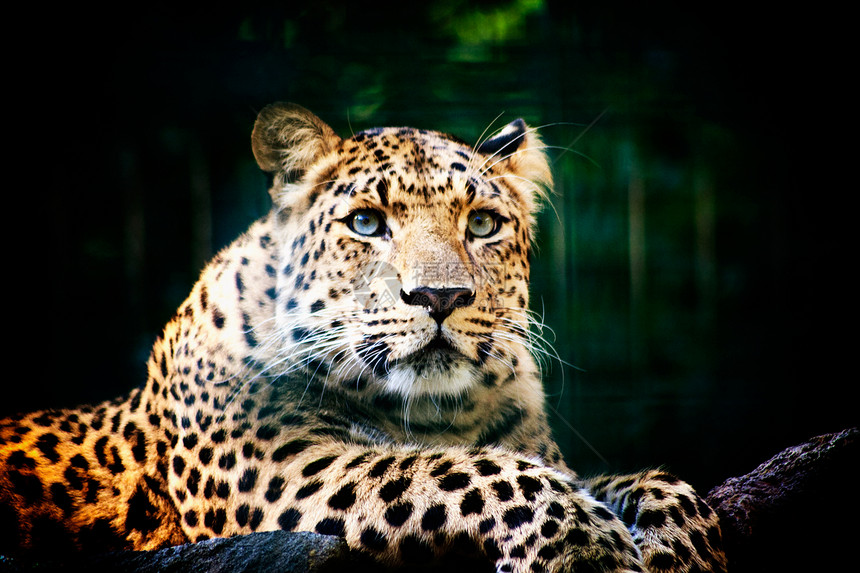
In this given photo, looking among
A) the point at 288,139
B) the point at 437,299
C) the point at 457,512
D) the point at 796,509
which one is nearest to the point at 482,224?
the point at 437,299

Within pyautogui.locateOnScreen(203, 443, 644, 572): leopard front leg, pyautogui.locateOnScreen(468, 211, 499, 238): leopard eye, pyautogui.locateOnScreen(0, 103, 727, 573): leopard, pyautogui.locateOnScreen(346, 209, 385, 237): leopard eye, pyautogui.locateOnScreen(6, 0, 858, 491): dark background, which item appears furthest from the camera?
pyautogui.locateOnScreen(6, 0, 858, 491): dark background

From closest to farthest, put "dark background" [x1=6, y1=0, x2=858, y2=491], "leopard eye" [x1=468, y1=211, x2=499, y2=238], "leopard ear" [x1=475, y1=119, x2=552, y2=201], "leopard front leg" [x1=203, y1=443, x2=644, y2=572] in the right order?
"leopard front leg" [x1=203, y1=443, x2=644, y2=572]
"leopard eye" [x1=468, y1=211, x2=499, y2=238]
"leopard ear" [x1=475, y1=119, x2=552, y2=201]
"dark background" [x1=6, y1=0, x2=858, y2=491]

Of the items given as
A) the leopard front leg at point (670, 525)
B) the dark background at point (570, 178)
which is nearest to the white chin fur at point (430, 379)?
the leopard front leg at point (670, 525)

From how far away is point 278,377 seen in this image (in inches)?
99.3

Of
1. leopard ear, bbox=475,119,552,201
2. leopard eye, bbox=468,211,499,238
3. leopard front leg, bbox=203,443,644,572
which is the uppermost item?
leopard ear, bbox=475,119,552,201

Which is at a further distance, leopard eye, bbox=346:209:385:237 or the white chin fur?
leopard eye, bbox=346:209:385:237

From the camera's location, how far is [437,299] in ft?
7.38

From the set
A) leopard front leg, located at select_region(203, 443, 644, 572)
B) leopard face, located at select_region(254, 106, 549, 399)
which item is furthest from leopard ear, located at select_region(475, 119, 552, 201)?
leopard front leg, located at select_region(203, 443, 644, 572)

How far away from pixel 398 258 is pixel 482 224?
1.56ft

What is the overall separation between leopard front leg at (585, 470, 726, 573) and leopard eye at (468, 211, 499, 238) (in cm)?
107

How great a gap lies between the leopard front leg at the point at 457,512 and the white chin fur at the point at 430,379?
27 centimetres

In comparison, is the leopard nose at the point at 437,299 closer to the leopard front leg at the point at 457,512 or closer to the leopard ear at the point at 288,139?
the leopard front leg at the point at 457,512

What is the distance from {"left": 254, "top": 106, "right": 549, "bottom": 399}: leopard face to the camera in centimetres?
233

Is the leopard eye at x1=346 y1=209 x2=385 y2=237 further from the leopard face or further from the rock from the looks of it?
the rock
